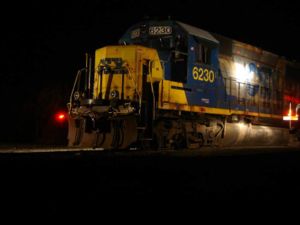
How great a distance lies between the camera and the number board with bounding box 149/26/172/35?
13625mm

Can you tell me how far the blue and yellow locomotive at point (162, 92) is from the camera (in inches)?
488

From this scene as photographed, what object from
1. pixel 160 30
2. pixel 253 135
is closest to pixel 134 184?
pixel 160 30

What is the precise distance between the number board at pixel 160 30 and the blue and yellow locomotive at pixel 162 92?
0.03m

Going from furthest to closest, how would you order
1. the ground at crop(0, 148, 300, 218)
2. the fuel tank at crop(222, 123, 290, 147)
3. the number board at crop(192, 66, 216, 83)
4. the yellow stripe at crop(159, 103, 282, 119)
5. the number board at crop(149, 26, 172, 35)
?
the fuel tank at crop(222, 123, 290, 147) < the number board at crop(192, 66, 216, 83) < the number board at crop(149, 26, 172, 35) < the yellow stripe at crop(159, 103, 282, 119) < the ground at crop(0, 148, 300, 218)

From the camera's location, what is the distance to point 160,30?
13766 millimetres

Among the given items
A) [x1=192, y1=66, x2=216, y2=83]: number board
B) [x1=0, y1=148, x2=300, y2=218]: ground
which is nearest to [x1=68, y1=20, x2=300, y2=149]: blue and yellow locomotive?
[x1=192, y1=66, x2=216, y2=83]: number board

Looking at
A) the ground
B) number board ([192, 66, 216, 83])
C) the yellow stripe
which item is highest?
number board ([192, 66, 216, 83])

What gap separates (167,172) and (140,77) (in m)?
5.50

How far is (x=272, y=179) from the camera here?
7.98 meters

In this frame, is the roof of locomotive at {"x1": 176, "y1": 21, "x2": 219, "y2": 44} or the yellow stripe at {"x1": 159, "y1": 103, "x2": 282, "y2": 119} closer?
the yellow stripe at {"x1": 159, "y1": 103, "x2": 282, "y2": 119}

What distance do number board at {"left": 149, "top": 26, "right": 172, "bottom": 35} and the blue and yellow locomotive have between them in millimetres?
28

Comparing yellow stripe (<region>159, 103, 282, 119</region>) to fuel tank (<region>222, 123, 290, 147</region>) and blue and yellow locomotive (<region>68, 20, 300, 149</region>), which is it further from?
fuel tank (<region>222, 123, 290, 147</region>)

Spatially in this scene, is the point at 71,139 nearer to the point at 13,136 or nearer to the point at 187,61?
the point at 187,61

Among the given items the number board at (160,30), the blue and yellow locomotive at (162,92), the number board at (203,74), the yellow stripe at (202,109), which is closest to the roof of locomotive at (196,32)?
the blue and yellow locomotive at (162,92)
